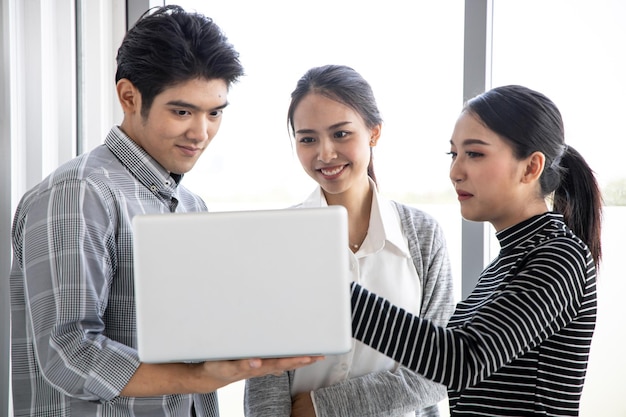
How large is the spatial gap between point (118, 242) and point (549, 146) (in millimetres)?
791

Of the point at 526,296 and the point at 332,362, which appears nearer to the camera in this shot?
the point at 526,296

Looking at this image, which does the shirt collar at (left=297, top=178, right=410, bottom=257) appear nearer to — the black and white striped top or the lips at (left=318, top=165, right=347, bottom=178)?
the lips at (left=318, top=165, right=347, bottom=178)

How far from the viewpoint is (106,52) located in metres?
2.04

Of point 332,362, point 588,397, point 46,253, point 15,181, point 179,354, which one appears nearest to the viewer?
point 179,354

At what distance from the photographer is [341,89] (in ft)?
4.91

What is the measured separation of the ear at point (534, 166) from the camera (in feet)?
3.89

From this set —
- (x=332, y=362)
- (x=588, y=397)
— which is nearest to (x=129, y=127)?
(x=332, y=362)

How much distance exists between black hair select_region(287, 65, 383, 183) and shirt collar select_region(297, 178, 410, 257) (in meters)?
0.18

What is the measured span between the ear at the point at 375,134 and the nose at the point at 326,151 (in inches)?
5.5

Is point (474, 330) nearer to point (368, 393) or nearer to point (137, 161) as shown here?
point (368, 393)

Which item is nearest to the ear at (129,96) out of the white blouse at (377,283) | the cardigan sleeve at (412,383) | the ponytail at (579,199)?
the white blouse at (377,283)

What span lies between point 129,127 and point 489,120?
0.67 m

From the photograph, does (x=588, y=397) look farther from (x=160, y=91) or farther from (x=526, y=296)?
(x=160, y=91)

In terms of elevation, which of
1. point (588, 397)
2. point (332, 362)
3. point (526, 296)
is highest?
point (526, 296)
